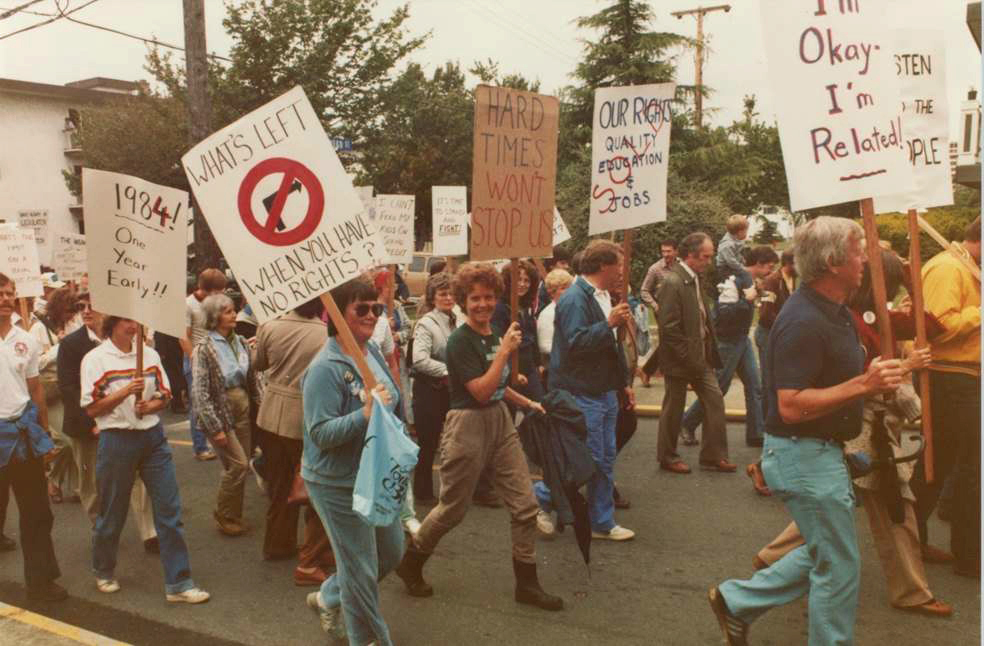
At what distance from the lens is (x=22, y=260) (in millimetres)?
8992

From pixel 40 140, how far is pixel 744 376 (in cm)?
4581

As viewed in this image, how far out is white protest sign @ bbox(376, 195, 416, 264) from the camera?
395 inches

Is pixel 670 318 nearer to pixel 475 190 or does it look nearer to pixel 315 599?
pixel 475 190

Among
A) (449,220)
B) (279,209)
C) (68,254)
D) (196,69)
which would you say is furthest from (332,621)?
(196,69)

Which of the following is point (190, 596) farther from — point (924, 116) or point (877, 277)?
point (924, 116)

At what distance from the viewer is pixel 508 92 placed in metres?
5.46

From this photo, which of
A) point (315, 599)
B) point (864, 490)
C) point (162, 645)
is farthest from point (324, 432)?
point (864, 490)

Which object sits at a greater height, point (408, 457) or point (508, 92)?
point (508, 92)

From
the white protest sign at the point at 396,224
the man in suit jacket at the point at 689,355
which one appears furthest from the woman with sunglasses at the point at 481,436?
the white protest sign at the point at 396,224

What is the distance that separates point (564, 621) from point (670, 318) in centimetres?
312

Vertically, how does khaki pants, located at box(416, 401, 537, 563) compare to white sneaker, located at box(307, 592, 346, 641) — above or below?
above

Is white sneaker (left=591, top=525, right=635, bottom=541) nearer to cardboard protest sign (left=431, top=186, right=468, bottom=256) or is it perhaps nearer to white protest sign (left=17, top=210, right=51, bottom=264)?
cardboard protest sign (left=431, top=186, right=468, bottom=256)

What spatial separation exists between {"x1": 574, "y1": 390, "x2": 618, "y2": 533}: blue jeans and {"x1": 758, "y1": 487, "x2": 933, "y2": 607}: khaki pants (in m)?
1.52

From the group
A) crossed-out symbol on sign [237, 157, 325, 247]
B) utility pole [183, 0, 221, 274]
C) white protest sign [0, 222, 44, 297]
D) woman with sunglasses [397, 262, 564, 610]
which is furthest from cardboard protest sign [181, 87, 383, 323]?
utility pole [183, 0, 221, 274]
